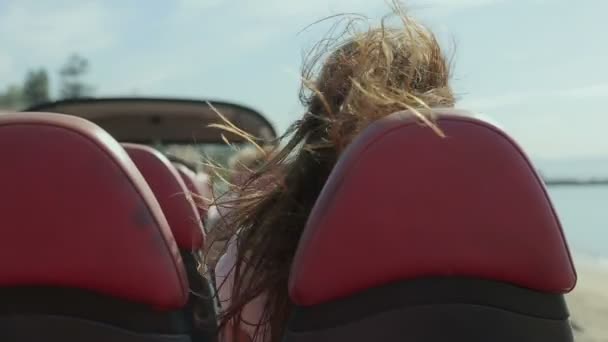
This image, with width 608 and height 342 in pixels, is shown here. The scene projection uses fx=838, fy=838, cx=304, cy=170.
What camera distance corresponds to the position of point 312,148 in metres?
1.97

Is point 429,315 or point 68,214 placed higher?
point 68,214

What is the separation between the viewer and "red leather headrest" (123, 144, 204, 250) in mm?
3176

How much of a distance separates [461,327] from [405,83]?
588mm

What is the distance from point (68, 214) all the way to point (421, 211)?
71 centimetres

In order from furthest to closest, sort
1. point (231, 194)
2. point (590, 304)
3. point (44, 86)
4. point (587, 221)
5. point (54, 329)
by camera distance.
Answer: point (44, 86) < point (587, 221) < point (590, 304) < point (231, 194) < point (54, 329)

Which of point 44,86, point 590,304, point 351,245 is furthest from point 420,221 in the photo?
point 44,86

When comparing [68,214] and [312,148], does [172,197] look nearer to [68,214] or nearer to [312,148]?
[312,148]

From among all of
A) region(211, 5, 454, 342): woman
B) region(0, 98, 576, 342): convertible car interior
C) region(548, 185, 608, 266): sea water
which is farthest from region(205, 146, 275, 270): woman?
region(548, 185, 608, 266): sea water

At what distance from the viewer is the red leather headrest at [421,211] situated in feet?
5.30

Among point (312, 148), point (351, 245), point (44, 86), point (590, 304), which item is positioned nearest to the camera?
point (351, 245)

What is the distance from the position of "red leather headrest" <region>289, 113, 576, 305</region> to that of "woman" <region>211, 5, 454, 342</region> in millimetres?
240

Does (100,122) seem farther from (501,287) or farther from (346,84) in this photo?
(501,287)

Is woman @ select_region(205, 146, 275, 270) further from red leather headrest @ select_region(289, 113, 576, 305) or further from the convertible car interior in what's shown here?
red leather headrest @ select_region(289, 113, 576, 305)

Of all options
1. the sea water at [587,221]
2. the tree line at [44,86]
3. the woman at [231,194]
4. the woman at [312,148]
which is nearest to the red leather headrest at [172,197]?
the woman at [231,194]
